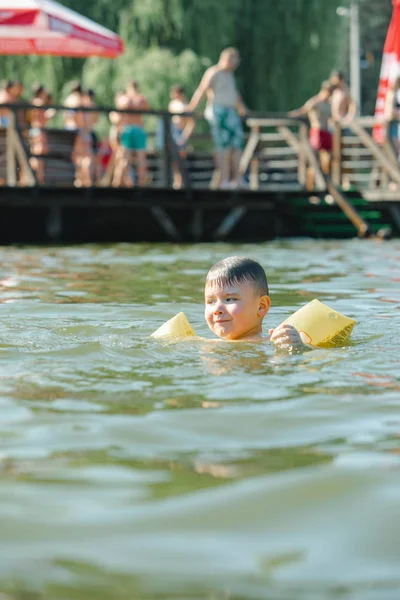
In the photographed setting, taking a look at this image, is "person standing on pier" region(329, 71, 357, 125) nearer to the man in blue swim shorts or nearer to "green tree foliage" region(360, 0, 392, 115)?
the man in blue swim shorts

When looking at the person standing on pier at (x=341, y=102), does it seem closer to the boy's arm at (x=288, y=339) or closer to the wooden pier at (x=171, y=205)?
the wooden pier at (x=171, y=205)

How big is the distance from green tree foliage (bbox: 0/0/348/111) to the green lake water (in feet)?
60.1

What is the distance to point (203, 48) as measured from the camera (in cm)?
2523

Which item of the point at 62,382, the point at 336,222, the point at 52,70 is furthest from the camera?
the point at 52,70

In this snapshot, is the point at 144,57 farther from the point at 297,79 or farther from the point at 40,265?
the point at 40,265

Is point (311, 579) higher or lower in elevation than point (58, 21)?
lower

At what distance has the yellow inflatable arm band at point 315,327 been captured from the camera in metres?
6.07

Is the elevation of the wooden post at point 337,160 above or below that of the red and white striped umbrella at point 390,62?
below

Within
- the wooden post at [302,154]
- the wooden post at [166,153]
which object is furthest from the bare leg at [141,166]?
the wooden post at [302,154]

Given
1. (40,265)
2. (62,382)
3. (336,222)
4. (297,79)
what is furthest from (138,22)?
(62,382)

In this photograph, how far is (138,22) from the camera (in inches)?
987

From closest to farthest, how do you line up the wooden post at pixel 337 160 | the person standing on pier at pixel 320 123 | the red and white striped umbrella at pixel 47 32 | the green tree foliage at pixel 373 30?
1. the red and white striped umbrella at pixel 47 32
2. the person standing on pier at pixel 320 123
3. the wooden post at pixel 337 160
4. the green tree foliage at pixel 373 30

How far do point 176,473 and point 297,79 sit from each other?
23386mm

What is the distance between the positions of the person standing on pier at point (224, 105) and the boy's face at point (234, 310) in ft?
30.5
